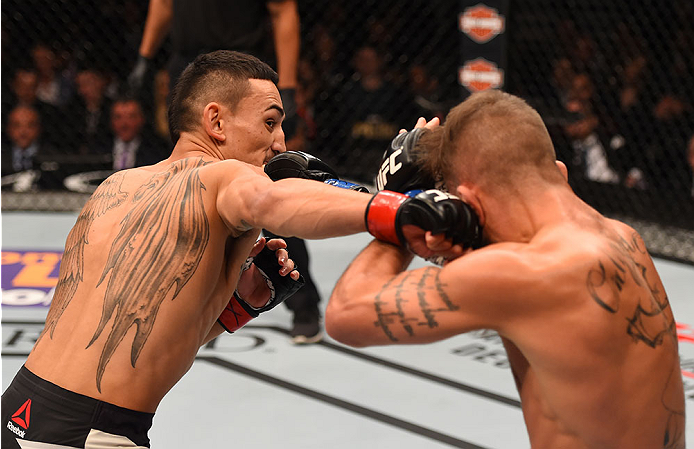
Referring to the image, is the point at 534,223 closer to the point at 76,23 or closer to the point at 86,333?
the point at 86,333

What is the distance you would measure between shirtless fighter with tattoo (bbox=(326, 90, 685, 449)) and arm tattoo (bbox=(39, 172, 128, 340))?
1.66 ft

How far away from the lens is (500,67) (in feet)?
14.5

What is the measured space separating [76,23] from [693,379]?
496 centimetres

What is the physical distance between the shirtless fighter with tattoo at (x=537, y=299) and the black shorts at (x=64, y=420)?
1.41ft

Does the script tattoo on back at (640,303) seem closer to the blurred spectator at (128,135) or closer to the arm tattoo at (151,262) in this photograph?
the arm tattoo at (151,262)

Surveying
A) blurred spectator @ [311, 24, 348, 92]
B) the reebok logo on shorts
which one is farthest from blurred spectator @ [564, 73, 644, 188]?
the reebok logo on shorts

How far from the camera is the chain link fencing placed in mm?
5086

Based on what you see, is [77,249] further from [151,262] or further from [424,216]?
[424,216]

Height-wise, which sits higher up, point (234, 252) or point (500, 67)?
point (234, 252)

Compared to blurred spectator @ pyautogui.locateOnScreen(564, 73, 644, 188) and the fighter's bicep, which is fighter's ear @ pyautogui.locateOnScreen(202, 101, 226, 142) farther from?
blurred spectator @ pyautogui.locateOnScreen(564, 73, 644, 188)

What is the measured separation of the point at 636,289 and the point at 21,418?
1.05 m

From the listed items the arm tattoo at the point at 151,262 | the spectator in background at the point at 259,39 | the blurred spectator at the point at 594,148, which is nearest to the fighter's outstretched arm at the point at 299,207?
the arm tattoo at the point at 151,262

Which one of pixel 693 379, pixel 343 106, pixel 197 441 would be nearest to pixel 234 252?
pixel 197 441

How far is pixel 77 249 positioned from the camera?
1.62 m
